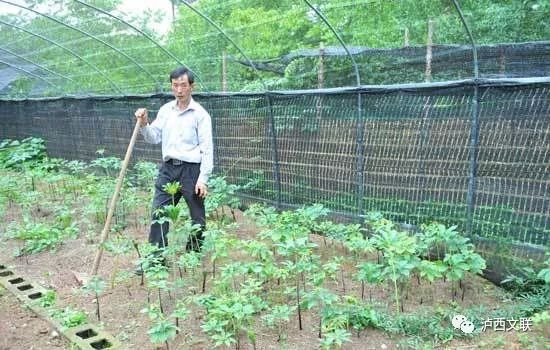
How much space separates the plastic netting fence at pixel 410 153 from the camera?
3.45 m

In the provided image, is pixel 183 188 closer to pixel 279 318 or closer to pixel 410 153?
pixel 279 318

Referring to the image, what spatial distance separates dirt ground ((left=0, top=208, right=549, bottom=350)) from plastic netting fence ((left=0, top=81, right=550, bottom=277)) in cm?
55

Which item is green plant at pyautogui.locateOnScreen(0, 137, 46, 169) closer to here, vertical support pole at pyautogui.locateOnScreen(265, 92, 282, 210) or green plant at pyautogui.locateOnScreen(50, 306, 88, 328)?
vertical support pole at pyautogui.locateOnScreen(265, 92, 282, 210)

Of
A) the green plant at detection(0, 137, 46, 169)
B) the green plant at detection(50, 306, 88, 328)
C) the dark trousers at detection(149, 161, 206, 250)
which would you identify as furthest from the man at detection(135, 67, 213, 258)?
the green plant at detection(0, 137, 46, 169)

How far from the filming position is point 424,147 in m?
4.05

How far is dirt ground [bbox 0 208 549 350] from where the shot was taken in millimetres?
2854

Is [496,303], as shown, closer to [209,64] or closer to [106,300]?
[106,300]

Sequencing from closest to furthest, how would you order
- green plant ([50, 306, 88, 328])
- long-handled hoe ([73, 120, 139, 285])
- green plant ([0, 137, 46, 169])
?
green plant ([50, 306, 88, 328]) → long-handled hoe ([73, 120, 139, 285]) → green plant ([0, 137, 46, 169])

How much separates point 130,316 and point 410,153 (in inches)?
103

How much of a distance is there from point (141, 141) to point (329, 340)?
5.88 metres

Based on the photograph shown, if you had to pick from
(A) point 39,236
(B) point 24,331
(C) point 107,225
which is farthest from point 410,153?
(A) point 39,236

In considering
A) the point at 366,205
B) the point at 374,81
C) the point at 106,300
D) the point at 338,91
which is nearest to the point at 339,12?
the point at 374,81

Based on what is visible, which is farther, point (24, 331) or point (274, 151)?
point (274, 151)

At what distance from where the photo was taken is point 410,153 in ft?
13.6
